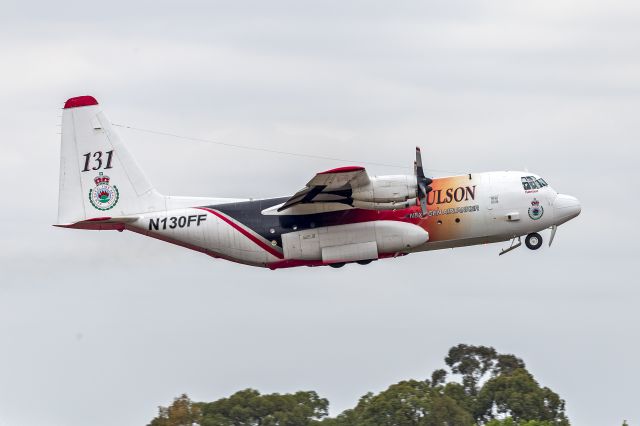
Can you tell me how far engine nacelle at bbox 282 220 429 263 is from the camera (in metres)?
49.9

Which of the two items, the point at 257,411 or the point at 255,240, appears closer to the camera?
the point at 255,240

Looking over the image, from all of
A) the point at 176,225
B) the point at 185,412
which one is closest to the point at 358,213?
the point at 176,225

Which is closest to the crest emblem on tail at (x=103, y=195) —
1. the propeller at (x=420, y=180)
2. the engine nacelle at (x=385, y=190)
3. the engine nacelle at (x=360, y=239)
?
the engine nacelle at (x=360, y=239)

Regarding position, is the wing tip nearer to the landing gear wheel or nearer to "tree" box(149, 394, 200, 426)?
the landing gear wheel

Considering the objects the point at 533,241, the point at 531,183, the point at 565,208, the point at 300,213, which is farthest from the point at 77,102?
the point at 565,208

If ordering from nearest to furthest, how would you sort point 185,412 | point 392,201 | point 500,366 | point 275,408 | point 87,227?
1. point 392,201
2. point 87,227
3. point 185,412
4. point 275,408
5. point 500,366

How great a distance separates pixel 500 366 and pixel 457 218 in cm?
4606

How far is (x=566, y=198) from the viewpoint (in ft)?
168

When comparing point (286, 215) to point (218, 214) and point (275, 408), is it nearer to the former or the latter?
point (218, 214)

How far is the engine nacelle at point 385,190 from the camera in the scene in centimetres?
4825

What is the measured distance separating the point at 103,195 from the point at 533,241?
14191 mm

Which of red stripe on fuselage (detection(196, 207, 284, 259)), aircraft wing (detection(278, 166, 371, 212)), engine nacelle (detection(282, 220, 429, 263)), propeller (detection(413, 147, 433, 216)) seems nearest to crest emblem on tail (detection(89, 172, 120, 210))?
red stripe on fuselage (detection(196, 207, 284, 259))

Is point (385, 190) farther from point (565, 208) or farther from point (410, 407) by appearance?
point (410, 407)

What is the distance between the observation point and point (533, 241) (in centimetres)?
5184
